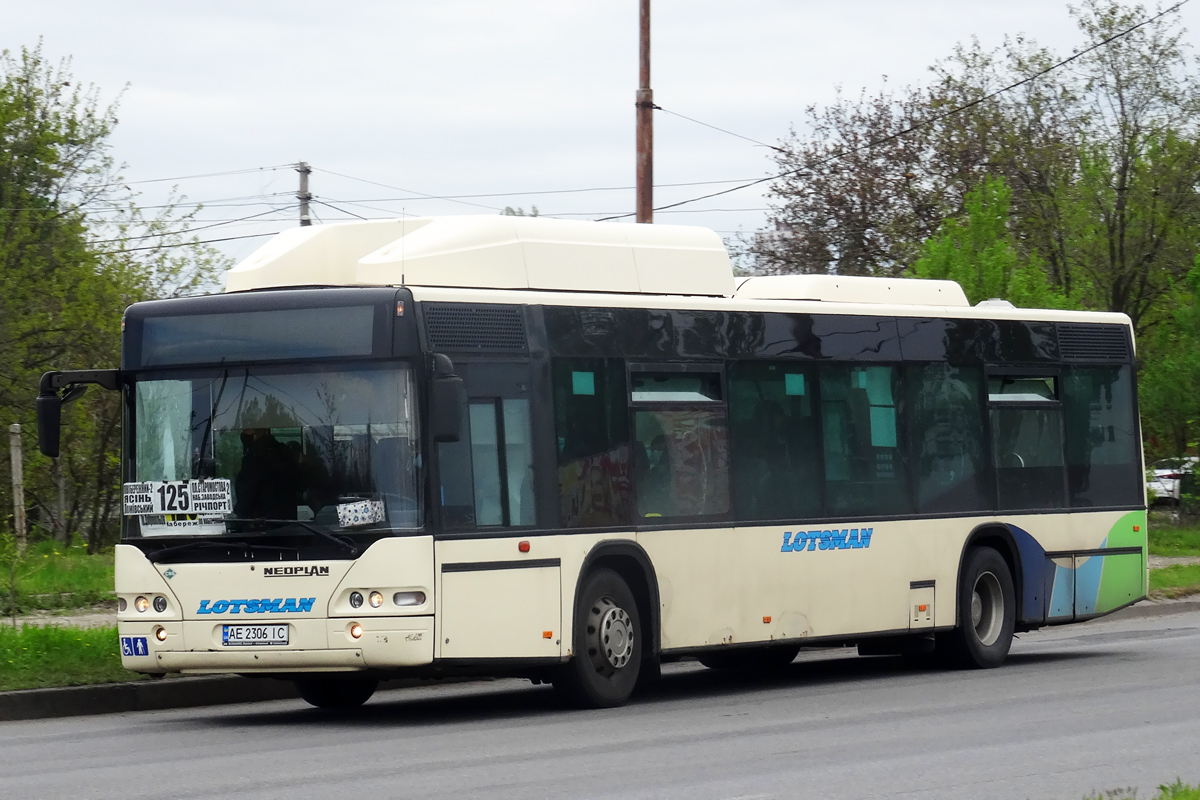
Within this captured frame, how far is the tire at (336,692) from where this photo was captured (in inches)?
538

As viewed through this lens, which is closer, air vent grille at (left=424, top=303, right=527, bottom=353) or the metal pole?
air vent grille at (left=424, top=303, right=527, bottom=353)

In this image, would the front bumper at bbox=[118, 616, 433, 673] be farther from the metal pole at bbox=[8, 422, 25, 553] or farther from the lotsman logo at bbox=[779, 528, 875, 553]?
the metal pole at bbox=[8, 422, 25, 553]

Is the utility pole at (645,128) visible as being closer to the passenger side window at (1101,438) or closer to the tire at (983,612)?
the passenger side window at (1101,438)

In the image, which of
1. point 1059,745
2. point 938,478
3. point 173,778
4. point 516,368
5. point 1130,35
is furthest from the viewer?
point 1130,35

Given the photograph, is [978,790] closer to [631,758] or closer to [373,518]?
[631,758]

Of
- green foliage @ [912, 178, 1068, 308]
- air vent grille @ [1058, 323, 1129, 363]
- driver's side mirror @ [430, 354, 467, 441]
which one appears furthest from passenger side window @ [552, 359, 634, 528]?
green foliage @ [912, 178, 1068, 308]

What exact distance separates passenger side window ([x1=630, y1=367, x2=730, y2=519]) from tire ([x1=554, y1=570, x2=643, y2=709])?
691 millimetres

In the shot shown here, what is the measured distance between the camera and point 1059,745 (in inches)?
408

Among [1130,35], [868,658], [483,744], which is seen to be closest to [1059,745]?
[483,744]

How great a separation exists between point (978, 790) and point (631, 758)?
2.07 metres

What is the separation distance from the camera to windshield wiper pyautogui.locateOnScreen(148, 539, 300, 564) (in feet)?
39.6

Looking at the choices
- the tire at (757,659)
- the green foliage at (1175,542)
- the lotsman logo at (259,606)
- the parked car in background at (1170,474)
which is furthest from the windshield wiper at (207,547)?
the parked car in background at (1170,474)

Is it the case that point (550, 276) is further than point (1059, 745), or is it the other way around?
point (550, 276)

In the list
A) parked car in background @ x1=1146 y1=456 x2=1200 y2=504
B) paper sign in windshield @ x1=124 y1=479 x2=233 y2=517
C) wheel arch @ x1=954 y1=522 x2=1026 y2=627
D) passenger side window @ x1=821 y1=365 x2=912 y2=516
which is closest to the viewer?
paper sign in windshield @ x1=124 y1=479 x2=233 y2=517
